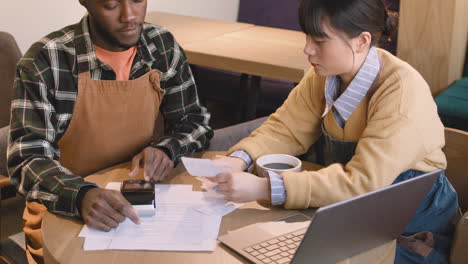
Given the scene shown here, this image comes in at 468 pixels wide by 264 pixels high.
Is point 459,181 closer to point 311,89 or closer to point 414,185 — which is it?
point 311,89

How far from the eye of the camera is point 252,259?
1.18 m

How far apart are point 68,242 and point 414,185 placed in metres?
0.71

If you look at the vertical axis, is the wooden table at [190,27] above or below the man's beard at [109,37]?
below

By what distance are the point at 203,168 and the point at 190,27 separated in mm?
2192

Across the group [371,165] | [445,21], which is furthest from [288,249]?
[445,21]

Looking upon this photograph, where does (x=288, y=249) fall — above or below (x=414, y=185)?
below

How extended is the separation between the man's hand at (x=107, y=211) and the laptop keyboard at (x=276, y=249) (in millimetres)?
275

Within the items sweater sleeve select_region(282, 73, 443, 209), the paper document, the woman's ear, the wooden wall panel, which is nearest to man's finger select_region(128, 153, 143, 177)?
the paper document

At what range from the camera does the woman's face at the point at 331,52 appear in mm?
1407

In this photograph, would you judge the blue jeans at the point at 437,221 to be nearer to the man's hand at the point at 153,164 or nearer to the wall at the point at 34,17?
the man's hand at the point at 153,164

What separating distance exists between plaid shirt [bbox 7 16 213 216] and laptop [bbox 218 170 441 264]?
0.42 m

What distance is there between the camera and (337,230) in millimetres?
1084

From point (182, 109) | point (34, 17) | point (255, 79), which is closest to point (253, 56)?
point (255, 79)

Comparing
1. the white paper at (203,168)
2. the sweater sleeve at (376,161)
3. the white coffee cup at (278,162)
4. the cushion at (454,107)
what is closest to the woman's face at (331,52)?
the sweater sleeve at (376,161)
